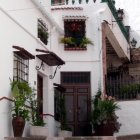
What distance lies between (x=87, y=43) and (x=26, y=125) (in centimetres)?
653

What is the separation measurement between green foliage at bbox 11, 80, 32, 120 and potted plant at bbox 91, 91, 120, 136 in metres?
5.12

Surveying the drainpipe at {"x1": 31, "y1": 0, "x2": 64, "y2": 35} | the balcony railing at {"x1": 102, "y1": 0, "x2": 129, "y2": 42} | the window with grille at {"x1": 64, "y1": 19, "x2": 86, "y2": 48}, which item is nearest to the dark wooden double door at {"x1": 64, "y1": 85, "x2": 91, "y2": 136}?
the window with grille at {"x1": 64, "y1": 19, "x2": 86, "y2": 48}

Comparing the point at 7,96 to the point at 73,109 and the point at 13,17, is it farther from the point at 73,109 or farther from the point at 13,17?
the point at 73,109

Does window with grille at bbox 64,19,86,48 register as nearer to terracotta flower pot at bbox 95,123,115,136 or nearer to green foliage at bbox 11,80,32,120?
terracotta flower pot at bbox 95,123,115,136

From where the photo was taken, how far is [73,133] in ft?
65.3

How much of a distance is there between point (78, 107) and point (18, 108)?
6847 mm

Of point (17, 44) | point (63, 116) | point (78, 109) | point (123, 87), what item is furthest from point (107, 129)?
A: point (17, 44)

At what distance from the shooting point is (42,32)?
17891 millimetres

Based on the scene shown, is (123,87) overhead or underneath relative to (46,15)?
underneath

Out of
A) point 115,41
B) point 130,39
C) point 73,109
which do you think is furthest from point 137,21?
point 73,109

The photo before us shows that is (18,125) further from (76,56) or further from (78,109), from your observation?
(76,56)

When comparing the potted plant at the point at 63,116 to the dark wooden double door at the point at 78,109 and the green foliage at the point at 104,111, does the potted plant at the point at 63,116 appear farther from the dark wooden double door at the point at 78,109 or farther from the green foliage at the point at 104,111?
the green foliage at the point at 104,111

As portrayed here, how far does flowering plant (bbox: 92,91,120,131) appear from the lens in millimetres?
18453

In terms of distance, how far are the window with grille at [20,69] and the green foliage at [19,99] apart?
58 centimetres
